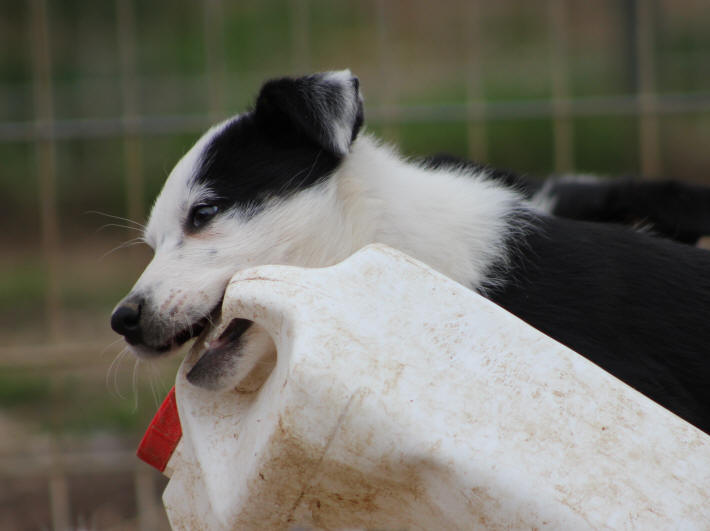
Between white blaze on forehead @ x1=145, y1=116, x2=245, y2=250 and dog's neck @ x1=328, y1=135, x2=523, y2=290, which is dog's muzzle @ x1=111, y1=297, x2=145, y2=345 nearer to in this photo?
white blaze on forehead @ x1=145, y1=116, x2=245, y2=250

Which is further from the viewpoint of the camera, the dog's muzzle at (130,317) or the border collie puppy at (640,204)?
the border collie puppy at (640,204)

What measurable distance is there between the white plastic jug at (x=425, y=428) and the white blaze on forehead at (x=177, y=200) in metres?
0.62

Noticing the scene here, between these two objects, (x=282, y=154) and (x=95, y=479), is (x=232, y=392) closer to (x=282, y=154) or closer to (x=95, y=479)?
(x=282, y=154)

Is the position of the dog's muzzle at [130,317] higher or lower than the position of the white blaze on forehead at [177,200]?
lower

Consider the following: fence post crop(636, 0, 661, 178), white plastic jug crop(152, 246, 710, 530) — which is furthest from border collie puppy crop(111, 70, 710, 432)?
fence post crop(636, 0, 661, 178)

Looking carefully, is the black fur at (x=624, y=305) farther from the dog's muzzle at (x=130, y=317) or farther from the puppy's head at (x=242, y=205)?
the dog's muzzle at (x=130, y=317)

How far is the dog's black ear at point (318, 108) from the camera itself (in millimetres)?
2404

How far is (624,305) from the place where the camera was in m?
2.36

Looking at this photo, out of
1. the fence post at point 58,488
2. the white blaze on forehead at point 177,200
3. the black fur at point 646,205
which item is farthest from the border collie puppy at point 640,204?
the fence post at point 58,488

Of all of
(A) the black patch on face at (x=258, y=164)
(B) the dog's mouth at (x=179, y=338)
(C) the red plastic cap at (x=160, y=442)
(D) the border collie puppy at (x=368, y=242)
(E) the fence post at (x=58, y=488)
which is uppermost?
(A) the black patch on face at (x=258, y=164)

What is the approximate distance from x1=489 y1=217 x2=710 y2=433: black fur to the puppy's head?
494 millimetres

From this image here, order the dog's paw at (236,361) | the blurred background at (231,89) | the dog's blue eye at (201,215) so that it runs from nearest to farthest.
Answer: the dog's paw at (236,361) < the dog's blue eye at (201,215) < the blurred background at (231,89)

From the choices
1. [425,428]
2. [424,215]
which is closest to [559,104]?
[424,215]

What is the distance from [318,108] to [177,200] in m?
0.40
